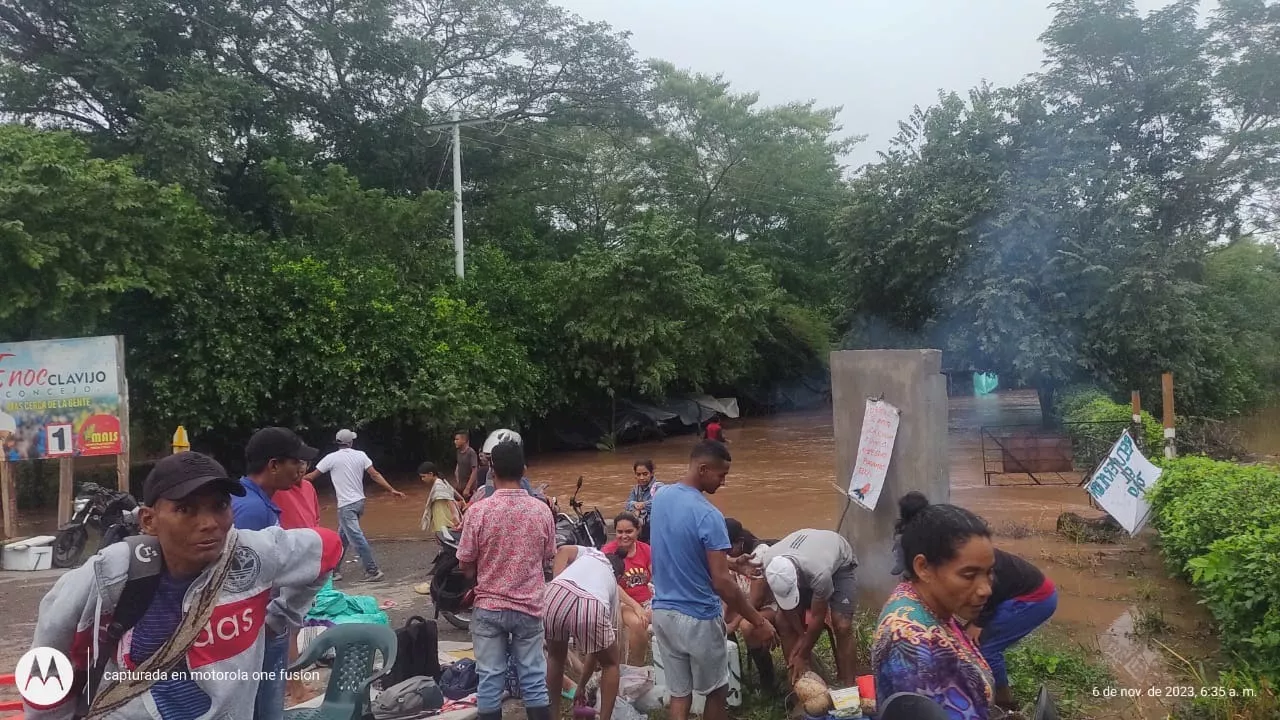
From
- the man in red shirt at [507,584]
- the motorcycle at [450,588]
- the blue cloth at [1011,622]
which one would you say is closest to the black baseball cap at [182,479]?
the man in red shirt at [507,584]

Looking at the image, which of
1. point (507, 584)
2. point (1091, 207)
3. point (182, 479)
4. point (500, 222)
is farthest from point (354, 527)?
point (500, 222)

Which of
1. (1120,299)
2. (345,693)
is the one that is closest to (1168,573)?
(345,693)

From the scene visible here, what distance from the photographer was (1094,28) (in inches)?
789

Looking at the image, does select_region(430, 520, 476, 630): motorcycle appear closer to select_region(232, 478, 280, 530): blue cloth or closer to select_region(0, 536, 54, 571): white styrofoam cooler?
select_region(232, 478, 280, 530): blue cloth

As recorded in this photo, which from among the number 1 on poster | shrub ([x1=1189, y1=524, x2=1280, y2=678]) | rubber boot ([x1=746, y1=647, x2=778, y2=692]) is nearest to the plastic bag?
rubber boot ([x1=746, y1=647, x2=778, y2=692])

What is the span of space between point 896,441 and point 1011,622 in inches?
85.5

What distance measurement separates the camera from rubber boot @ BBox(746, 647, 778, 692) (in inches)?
197

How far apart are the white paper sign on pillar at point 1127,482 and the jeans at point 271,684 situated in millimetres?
7697

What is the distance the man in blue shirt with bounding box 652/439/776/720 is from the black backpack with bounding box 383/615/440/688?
1585mm

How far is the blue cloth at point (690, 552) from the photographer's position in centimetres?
394

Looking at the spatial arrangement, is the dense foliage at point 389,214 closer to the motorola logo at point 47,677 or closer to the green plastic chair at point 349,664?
the green plastic chair at point 349,664

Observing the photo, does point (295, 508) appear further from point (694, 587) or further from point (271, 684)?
point (694, 587)

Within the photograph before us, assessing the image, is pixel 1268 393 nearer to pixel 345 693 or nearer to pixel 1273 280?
pixel 1273 280

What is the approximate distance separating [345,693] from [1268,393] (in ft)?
104
